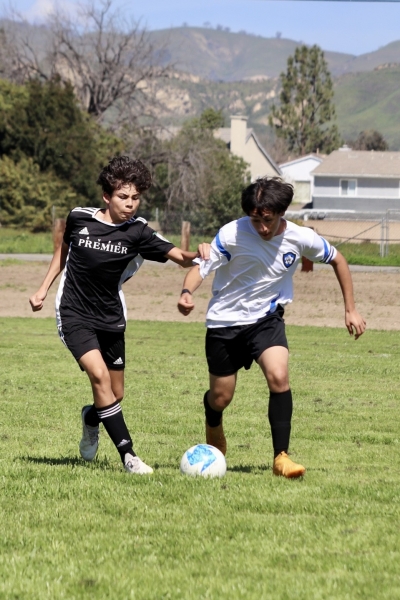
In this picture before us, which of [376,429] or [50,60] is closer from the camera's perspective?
[376,429]

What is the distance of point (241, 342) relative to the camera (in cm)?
633

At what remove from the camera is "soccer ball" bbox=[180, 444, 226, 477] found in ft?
19.6

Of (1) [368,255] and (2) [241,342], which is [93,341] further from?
(1) [368,255]

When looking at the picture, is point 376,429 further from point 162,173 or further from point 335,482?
point 162,173

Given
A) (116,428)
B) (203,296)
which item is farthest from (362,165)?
(116,428)

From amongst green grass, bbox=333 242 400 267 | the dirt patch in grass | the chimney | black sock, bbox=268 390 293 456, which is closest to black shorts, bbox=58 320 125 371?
black sock, bbox=268 390 293 456

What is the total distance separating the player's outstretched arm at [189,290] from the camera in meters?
6.01

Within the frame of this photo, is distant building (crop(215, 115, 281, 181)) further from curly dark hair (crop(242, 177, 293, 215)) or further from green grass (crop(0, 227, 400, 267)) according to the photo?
curly dark hair (crop(242, 177, 293, 215))

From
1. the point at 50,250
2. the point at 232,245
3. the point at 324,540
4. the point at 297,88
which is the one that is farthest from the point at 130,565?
the point at 297,88

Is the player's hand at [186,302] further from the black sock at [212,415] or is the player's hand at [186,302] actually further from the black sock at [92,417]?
the black sock at [92,417]

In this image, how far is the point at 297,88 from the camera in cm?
13375

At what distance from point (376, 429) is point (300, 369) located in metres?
4.30

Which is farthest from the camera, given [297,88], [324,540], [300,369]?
[297,88]

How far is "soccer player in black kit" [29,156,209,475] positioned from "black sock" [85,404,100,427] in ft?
0.25
